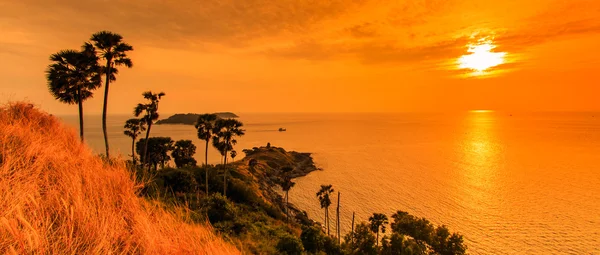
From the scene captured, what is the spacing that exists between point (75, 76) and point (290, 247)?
23993mm

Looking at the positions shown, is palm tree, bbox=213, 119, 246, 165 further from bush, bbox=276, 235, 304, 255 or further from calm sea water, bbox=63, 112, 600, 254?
bush, bbox=276, 235, 304, 255

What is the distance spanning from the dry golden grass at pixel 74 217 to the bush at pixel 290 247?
18.3 metres

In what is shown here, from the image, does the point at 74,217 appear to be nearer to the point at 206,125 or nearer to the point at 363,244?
the point at 363,244

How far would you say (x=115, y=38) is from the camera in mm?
25234

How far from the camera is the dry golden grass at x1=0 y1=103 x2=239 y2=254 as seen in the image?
2.62m

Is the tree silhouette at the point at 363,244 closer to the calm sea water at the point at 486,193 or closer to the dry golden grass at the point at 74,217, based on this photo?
the calm sea water at the point at 486,193

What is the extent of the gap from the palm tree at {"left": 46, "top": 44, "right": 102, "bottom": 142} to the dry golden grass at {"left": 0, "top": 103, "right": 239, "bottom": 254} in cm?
2158

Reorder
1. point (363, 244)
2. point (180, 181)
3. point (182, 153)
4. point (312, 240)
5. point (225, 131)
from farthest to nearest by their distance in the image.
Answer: point (182, 153) < point (225, 131) < point (180, 181) < point (363, 244) < point (312, 240)

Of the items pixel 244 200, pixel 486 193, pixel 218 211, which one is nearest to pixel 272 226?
pixel 218 211

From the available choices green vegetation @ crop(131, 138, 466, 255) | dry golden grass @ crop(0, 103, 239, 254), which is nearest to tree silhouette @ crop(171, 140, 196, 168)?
green vegetation @ crop(131, 138, 466, 255)

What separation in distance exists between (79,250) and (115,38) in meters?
29.1

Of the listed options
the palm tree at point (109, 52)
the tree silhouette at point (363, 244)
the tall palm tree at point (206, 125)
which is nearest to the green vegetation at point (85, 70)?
the palm tree at point (109, 52)

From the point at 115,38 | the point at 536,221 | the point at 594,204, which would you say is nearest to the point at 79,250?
the point at 115,38

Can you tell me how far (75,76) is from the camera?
23172 mm
